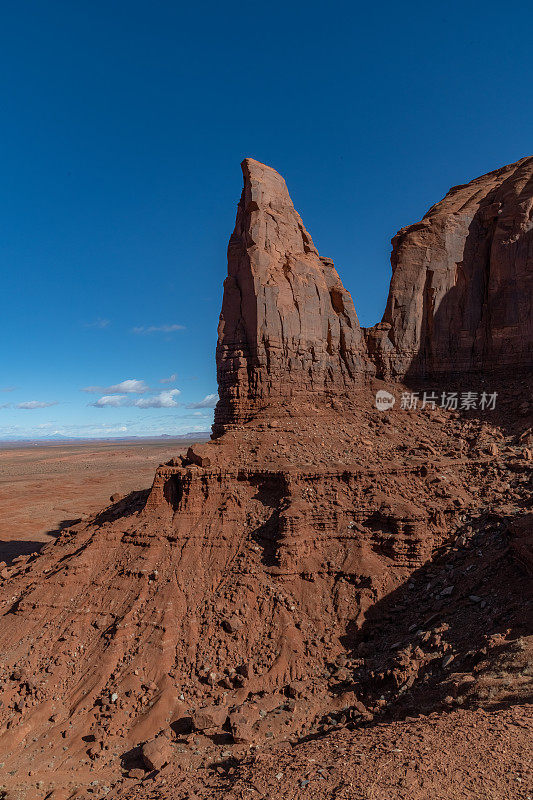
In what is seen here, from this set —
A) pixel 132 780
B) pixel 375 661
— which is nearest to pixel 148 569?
pixel 132 780

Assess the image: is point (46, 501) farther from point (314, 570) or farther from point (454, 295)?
point (454, 295)

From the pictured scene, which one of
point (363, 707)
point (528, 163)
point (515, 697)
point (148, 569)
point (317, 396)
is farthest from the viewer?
point (528, 163)

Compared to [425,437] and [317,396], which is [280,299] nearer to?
[317,396]

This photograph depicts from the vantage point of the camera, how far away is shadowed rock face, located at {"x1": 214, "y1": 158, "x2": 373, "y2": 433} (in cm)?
2180

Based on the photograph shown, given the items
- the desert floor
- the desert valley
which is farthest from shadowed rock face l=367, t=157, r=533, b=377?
the desert floor

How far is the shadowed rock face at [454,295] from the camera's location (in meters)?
27.7

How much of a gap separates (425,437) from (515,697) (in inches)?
612

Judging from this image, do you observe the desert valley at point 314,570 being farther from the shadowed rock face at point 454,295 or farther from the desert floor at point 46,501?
A: the desert floor at point 46,501

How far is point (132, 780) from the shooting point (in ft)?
34.7

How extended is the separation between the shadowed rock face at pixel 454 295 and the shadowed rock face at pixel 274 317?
4.12 metres

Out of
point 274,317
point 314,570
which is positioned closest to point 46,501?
point 274,317

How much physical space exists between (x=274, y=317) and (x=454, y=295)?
1433 centimetres

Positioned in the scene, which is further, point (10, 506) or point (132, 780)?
point (10, 506)

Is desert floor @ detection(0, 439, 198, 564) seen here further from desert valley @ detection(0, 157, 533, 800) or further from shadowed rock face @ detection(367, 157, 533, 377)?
shadowed rock face @ detection(367, 157, 533, 377)
